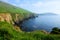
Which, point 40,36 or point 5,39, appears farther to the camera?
point 40,36

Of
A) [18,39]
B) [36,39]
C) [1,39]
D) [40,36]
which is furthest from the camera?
[40,36]

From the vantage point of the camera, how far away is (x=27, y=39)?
24703mm

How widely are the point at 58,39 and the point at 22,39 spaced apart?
17.4 ft

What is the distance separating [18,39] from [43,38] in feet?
14.5

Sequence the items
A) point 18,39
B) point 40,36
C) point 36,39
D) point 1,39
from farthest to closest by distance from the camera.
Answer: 1. point 40,36
2. point 36,39
3. point 18,39
4. point 1,39

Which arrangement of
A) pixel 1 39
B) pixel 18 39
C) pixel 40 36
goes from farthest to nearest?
pixel 40 36
pixel 18 39
pixel 1 39

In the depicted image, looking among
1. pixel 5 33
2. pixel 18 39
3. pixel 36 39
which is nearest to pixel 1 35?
pixel 5 33

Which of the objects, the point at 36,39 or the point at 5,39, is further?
the point at 36,39

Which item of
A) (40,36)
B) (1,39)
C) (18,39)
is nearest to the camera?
(1,39)

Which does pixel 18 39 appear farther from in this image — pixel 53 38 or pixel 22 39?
pixel 53 38

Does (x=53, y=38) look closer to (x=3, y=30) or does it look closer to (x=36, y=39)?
(x=36, y=39)

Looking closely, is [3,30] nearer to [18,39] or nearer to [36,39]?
[18,39]

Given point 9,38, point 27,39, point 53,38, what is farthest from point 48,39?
point 9,38

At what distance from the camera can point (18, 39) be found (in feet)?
79.4
